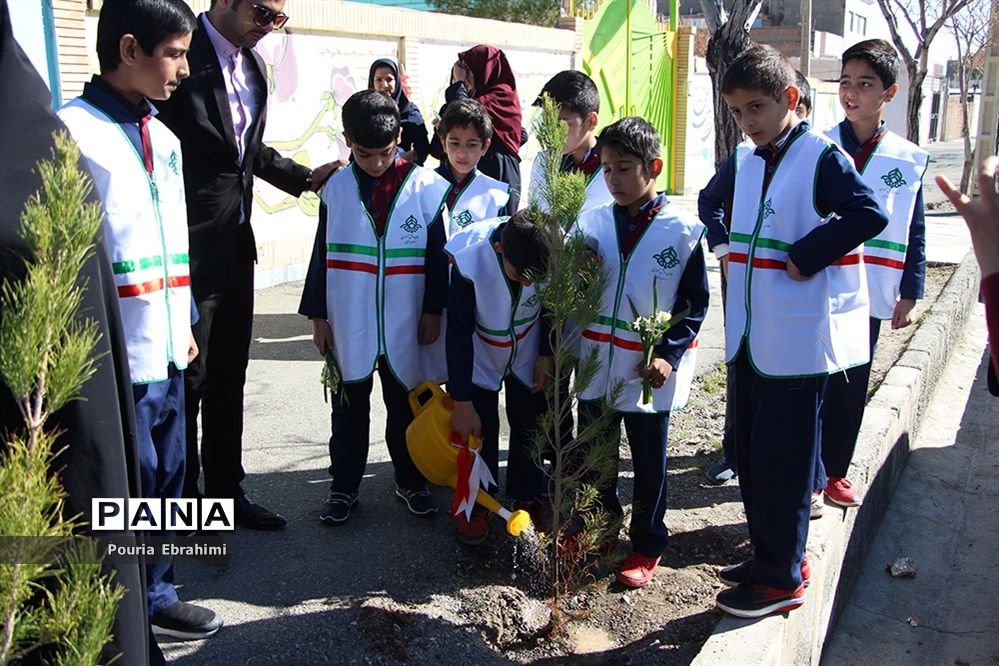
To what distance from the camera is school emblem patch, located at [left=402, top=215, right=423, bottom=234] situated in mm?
3707

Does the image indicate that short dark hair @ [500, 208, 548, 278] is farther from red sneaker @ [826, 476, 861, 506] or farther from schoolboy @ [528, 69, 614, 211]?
red sneaker @ [826, 476, 861, 506]

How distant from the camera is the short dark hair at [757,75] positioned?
2.99 meters

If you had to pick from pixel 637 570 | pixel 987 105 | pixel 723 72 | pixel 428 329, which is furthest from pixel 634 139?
pixel 987 105

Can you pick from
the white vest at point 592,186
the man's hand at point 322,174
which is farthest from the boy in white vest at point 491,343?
the man's hand at point 322,174

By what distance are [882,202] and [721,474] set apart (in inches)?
56.5

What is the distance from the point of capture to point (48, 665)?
1554mm

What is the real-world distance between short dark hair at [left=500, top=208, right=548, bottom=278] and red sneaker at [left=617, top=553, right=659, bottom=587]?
1136 millimetres

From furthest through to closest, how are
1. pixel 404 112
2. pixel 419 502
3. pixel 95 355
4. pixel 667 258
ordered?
1. pixel 404 112
2. pixel 419 502
3. pixel 667 258
4. pixel 95 355

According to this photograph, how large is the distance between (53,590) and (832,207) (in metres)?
2.42

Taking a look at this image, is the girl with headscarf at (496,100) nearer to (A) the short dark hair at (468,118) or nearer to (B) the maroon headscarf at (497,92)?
(B) the maroon headscarf at (497,92)

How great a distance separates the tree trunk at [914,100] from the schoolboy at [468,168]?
9.32m

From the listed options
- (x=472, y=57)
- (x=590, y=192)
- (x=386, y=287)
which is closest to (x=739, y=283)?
(x=590, y=192)

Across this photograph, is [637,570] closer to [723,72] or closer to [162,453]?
[162,453]

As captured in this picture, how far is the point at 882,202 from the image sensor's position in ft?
13.4
